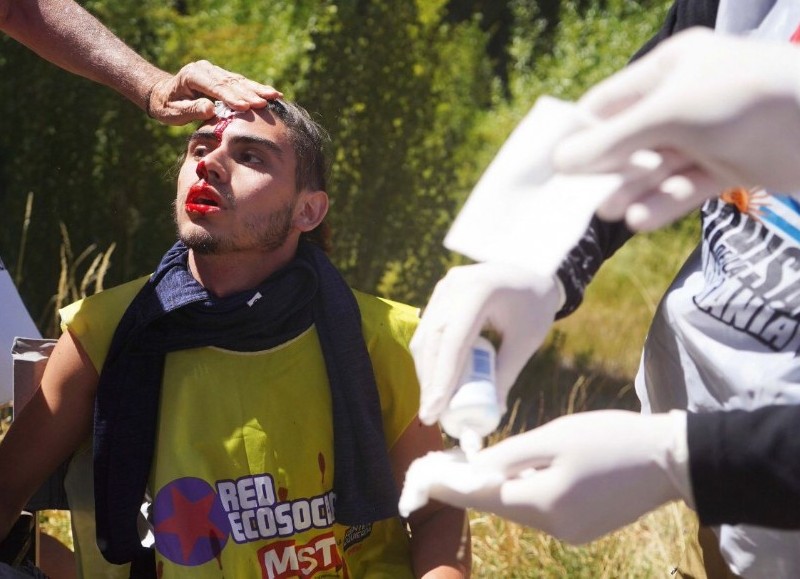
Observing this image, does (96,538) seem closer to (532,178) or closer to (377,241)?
(532,178)

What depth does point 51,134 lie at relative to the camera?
4.57 m

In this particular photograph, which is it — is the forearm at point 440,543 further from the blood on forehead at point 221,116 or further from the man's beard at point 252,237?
the blood on forehead at point 221,116

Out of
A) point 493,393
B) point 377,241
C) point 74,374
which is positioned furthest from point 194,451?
point 377,241

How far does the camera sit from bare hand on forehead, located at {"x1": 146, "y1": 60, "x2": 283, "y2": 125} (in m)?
2.28

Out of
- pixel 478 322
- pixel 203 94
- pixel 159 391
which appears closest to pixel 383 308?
pixel 159 391

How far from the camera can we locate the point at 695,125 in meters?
1.18

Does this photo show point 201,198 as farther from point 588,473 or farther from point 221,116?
point 588,473

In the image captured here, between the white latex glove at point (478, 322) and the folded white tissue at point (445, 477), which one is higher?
the white latex glove at point (478, 322)

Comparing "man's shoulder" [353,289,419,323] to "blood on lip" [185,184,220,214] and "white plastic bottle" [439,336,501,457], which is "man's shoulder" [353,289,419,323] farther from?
"white plastic bottle" [439,336,501,457]

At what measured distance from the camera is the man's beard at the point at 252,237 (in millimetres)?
2195

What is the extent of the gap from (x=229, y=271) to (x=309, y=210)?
25 centimetres

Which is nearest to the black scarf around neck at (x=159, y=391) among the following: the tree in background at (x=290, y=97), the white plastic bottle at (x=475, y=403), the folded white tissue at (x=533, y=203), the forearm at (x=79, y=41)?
the forearm at (x=79, y=41)

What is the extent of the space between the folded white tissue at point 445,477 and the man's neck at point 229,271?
91 centimetres

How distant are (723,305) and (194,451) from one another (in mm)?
1113
